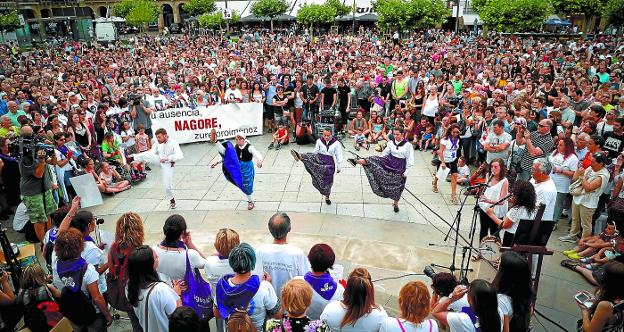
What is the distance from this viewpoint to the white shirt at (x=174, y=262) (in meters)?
4.13

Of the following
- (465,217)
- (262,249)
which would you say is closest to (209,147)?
(465,217)

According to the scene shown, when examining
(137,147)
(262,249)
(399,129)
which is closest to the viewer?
(262,249)

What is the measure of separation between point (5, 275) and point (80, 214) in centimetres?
95

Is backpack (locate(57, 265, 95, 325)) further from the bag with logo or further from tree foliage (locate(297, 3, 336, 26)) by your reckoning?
tree foliage (locate(297, 3, 336, 26))

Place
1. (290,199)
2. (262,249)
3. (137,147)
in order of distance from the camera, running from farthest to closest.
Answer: (137,147) < (290,199) < (262,249)

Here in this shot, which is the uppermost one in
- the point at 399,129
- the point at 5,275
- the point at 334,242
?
the point at 399,129

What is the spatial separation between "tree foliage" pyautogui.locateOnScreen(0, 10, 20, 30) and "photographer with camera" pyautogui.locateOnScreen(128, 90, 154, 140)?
31.5 m

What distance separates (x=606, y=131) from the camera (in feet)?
25.3

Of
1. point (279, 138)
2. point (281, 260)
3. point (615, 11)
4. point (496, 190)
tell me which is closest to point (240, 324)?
point (281, 260)

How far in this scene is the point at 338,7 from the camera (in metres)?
36.5

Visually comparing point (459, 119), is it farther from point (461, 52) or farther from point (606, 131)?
point (461, 52)

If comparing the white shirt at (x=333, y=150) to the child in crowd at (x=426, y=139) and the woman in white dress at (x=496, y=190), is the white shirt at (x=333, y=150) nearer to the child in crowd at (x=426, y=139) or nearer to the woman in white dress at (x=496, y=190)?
the woman in white dress at (x=496, y=190)

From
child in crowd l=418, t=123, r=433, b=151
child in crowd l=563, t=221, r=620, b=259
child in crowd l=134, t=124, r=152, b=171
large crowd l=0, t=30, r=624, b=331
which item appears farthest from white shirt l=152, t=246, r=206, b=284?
child in crowd l=418, t=123, r=433, b=151

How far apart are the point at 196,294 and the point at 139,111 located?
7759mm
